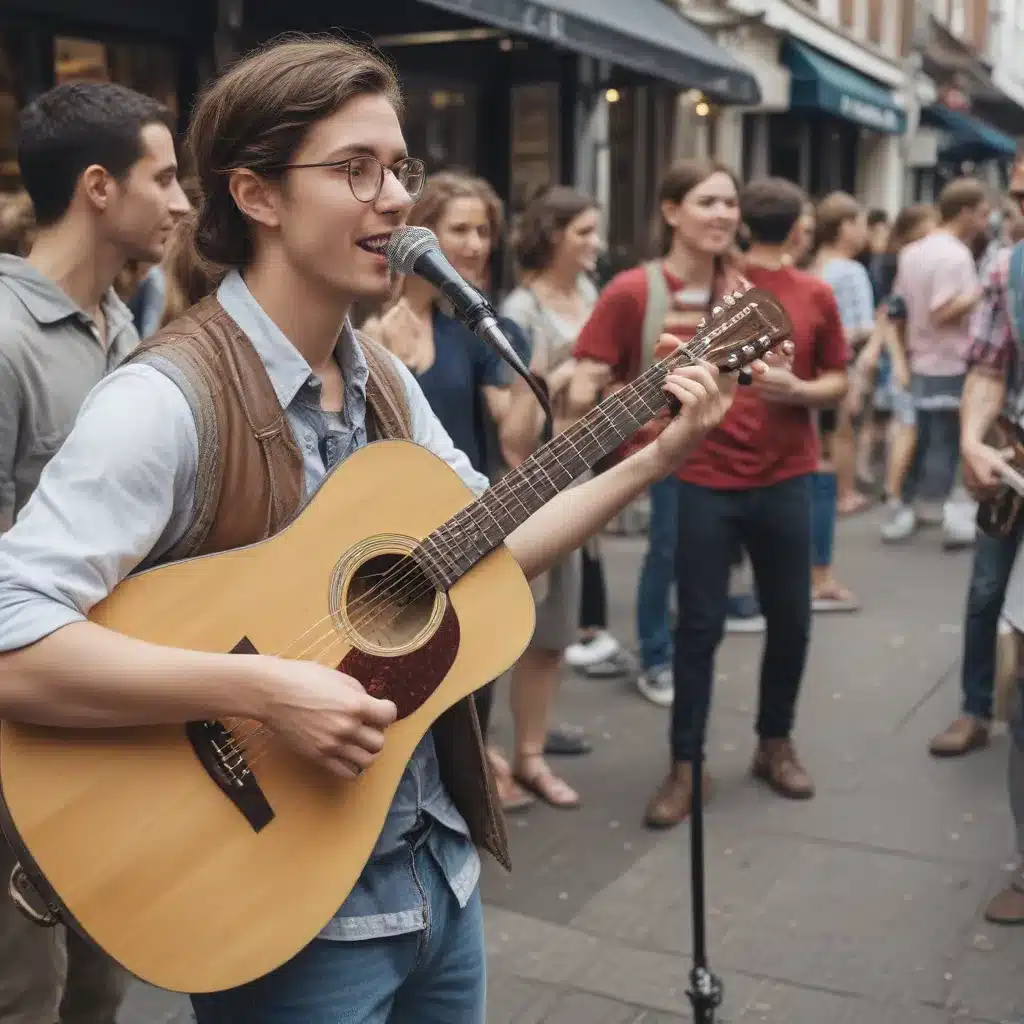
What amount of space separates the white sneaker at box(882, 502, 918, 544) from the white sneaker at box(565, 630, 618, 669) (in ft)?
10.5

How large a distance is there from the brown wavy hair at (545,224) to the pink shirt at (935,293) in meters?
3.17

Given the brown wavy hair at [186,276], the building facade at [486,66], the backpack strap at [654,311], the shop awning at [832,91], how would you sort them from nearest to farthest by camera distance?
the brown wavy hair at [186,276], the backpack strap at [654,311], the building facade at [486,66], the shop awning at [832,91]

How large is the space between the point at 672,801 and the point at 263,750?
3016mm

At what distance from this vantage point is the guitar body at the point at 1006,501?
145 inches

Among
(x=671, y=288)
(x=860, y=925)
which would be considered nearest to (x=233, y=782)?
(x=860, y=925)

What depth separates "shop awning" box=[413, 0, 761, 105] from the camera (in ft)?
22.8

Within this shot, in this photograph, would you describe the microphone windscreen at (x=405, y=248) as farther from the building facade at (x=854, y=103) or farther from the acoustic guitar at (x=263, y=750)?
the building facade at (x=854, y=103)

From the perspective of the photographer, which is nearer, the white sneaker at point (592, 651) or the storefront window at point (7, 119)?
the white sneaker at point (592, 651)

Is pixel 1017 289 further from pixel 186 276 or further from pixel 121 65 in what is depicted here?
pixel 121 65

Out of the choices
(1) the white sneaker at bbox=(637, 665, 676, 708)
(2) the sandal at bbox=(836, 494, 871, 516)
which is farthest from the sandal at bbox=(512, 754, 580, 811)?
(2) the sandal at bbox=(836, 494, 871, 516)

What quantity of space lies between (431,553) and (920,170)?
79.5 feet

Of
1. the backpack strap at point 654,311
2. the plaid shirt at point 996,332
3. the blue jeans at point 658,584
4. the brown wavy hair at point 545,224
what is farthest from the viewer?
the blue jeans at point 658,584

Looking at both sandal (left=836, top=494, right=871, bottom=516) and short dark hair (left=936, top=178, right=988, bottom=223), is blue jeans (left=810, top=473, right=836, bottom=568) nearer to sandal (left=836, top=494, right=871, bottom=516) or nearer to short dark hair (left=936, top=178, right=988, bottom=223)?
short dark hair (left=936, top=178, right=988, bottom=223)

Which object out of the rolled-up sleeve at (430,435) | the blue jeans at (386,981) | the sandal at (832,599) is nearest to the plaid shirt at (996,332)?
the rolled-up sleeve at (430,435)
